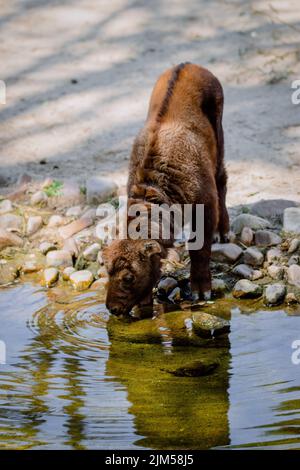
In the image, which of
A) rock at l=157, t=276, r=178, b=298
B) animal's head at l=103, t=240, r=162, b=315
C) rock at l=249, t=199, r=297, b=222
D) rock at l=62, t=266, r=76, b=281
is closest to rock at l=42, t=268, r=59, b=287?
rock at l=62, t=266, r=76, b=281

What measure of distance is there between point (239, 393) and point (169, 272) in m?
2.44

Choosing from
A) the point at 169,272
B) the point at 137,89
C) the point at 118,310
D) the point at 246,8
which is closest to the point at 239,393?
the point at 118,310

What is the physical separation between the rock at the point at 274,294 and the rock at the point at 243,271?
1.47 ft

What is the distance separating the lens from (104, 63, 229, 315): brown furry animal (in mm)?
6727

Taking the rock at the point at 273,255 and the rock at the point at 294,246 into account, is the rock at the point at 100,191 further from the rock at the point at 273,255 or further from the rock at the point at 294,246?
the rock at the point at 294,246

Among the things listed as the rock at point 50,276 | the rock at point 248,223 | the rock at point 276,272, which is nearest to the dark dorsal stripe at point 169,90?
the rock at point 248,223

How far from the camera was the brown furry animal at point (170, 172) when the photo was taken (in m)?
6.73

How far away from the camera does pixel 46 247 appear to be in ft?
27.6

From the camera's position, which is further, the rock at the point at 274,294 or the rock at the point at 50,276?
the rock at the point at 50,276

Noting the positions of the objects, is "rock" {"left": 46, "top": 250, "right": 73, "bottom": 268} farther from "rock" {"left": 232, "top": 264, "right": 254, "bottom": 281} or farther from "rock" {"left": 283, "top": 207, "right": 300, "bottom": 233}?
"rock" {"left": 283, "top": 207, "right": 300, "bottom": 233}

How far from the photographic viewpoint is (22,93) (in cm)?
1111

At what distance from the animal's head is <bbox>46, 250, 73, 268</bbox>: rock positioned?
147 cm

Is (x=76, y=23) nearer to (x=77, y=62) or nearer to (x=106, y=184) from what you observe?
(x=77, y=62)

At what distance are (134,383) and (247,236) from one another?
2.70 m
